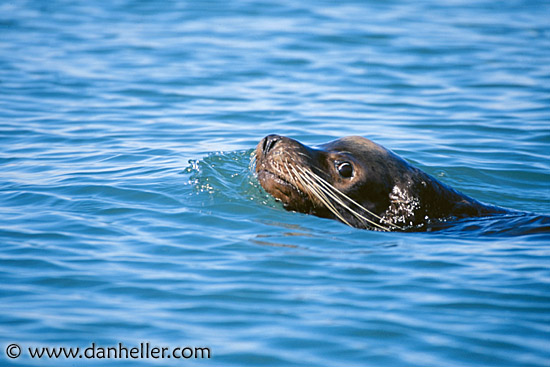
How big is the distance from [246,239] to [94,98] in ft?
24.4

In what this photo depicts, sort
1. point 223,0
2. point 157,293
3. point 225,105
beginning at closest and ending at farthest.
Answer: point 157,293, point 225,105, point 223,0

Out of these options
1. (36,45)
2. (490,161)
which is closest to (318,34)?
(36,45)

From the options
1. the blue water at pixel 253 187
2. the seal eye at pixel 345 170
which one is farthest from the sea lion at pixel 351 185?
the blue water at pixel 253 187

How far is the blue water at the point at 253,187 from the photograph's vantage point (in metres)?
5.50

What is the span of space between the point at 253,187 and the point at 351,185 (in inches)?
47.7

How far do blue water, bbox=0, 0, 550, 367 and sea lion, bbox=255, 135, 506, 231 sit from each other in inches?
9.4

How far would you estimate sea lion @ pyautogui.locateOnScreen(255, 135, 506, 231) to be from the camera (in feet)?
25.1

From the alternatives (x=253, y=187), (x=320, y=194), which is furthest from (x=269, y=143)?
(x=253, y=187)

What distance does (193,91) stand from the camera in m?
14.5

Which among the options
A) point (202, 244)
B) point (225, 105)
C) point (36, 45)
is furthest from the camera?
point (36, 45)

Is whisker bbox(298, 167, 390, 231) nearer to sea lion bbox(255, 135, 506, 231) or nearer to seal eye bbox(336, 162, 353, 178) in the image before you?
sea lion bbox(255, 135, 506, 231)

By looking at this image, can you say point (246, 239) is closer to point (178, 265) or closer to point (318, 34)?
point (178, 265)

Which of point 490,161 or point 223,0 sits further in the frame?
point 223,0

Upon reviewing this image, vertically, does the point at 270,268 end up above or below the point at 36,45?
below
